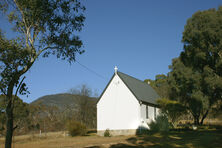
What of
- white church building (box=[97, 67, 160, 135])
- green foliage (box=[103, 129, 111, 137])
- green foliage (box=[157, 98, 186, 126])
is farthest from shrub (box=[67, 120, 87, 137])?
green foliage (box=[157, 98, 186, 126])

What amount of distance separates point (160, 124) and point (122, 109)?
6.26 meters

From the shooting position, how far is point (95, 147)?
16.8 m

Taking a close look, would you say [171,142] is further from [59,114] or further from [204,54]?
[59,114]

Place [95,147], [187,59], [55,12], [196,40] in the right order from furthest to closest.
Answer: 1. [187,59]
2. [196,40]
3. [95,147]
4. [55,12]

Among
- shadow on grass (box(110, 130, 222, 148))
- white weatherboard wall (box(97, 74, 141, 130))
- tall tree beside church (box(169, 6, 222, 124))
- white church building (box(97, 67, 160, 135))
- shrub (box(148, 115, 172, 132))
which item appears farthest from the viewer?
shrub (box(148, 115, 172, 132))

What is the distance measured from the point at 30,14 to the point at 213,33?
2129 cm

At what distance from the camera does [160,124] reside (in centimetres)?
3281

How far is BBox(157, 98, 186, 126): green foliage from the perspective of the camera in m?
32.8

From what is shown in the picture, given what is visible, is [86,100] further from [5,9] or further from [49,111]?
[5,9]

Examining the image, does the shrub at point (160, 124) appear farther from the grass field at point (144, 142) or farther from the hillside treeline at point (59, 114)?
the hillside treeline at point (59, 114)

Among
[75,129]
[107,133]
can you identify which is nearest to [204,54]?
[107,133]

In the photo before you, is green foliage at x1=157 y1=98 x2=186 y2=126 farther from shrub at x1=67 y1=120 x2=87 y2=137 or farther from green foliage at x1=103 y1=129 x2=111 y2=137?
shrub at x1=67 y1=120 x2=87 y2=137

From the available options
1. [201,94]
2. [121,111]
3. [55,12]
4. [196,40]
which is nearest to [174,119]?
[201,94]

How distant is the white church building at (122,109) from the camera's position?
1195 inches
